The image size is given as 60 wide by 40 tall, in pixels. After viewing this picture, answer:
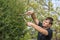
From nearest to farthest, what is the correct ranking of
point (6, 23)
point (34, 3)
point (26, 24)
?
point (6, 23), point (26, 24), point (34, 3)

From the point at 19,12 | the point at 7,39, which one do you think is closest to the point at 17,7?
the point at 19,12

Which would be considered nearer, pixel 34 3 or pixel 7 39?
pixel 7 39

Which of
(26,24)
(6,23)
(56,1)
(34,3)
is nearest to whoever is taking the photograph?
(6,23)

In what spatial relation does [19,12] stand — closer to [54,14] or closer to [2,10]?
[2,10]

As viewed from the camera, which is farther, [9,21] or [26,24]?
[26,24]

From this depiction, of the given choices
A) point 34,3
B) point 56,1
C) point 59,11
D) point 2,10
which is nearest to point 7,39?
point 2,10

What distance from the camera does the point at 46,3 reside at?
6531mm

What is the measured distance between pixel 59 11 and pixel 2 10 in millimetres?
3510

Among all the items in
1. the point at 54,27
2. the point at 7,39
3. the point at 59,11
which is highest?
the point at 7,39

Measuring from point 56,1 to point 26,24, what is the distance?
13.6ft

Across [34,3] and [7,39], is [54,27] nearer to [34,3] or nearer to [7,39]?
[34,3]

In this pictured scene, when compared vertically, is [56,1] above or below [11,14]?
below

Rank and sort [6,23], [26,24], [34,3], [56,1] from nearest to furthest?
[6,23] → [26,24] → [34,3] → [56,1]

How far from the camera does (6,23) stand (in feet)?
10.7
